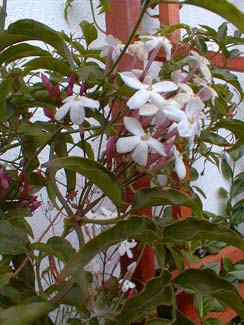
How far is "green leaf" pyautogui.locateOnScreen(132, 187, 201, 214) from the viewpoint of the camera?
16.9 inches

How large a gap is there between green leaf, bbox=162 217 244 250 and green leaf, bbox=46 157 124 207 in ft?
0.19

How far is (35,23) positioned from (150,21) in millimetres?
805

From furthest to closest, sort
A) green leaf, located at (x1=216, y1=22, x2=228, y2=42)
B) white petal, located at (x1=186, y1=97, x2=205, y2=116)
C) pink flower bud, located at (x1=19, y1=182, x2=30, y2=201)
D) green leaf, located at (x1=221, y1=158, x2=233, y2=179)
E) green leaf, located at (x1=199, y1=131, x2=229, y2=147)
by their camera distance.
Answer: green leaf, located at (x1=221, y1=158, x2=233, y2=179) → green leaf, located at (x1=216, y1=22, x2=228, y2=42) → green leaf, located at (x1=199, y1=131, x2=229, y2=147) → pink flower bud, located at (x1=19, y1=182, x2=30, y2=201) → white petal, located at (x1=186, y1=97, x2=205, y2=116)

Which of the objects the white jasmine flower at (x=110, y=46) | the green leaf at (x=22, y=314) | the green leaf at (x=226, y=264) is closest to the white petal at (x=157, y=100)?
the white jasmine flower at (x=110, y=46)

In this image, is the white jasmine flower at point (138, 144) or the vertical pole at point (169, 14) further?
the vertical pole at point (169, 14)

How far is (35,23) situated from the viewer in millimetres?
416

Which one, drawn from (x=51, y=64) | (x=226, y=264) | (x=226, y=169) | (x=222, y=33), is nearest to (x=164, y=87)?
(x=51, y=64)

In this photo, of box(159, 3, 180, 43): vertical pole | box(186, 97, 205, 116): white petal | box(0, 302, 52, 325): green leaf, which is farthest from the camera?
box(159, 3, 180, 43): vertical pole

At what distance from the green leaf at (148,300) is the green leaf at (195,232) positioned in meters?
0.03

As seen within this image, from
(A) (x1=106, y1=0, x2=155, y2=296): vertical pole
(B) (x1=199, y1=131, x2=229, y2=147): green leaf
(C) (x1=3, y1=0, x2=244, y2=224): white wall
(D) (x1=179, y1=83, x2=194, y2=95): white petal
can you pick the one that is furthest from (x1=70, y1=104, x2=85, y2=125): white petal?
(C) (x1=3, y1=0, x2=244, y2=224): white wall

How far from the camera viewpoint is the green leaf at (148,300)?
412 mm

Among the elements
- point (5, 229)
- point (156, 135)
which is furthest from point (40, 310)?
point (156, 135)

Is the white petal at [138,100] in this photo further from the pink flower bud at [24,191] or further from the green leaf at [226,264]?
the green leaf at [226,264]

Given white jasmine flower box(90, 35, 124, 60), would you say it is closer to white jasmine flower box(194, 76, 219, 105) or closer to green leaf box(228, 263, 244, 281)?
white jasmine flower box(194, 76, 219, 105)
